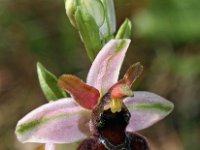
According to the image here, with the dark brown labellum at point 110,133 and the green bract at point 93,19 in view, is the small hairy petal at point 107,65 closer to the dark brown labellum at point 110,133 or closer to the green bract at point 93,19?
the dark brown labellum at point 110,133

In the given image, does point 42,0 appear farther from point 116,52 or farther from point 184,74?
point 116,52

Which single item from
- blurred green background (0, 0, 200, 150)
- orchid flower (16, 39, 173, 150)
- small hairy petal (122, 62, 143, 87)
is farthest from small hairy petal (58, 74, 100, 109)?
blurred green background (0, 0, 200, 150)

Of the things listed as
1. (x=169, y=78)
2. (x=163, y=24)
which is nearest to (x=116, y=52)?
(x=163, y=24)

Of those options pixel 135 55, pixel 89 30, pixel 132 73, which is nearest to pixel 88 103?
pixel 132 73

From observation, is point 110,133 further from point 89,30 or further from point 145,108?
point 89,30

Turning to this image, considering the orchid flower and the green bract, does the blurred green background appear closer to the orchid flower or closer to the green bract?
the green bract
